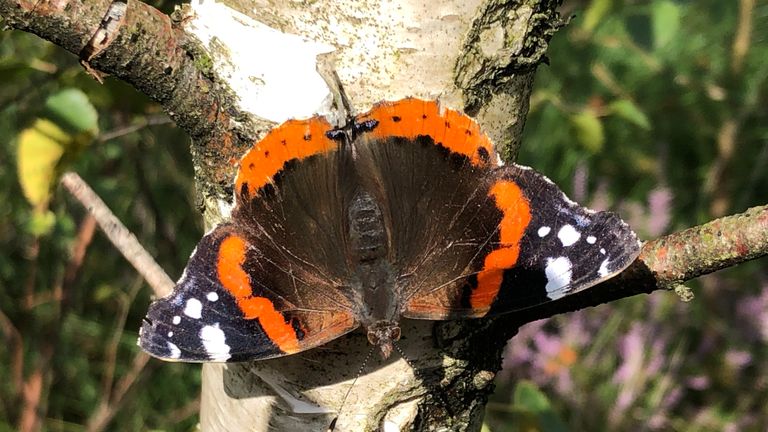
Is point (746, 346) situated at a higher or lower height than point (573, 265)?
higher

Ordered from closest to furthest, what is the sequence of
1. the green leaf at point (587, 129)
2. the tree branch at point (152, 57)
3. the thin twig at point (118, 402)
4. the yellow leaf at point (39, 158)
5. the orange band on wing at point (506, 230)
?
the tree branch at point (152, 57)
the orange band on wing at point (506, 230)
the yellow leaf at point (39, 158)
the green leaf at point (587, 129)
the thin twig at point (118, 402)

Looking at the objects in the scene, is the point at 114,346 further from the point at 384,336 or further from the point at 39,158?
the point at 384,336

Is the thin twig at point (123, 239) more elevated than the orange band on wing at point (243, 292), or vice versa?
the thin twig at point (123, 239)

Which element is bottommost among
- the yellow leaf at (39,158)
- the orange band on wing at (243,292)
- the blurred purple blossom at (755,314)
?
the orange band on wing at (243,292)

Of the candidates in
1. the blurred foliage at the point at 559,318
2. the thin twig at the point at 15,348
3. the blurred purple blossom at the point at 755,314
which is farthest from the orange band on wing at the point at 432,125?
the blurred purple blossom at the point at 755,314

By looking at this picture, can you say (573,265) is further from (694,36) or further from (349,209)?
(694,36)

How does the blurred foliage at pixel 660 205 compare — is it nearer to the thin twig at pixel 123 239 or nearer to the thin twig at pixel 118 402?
the thin twig at pixel 118 402

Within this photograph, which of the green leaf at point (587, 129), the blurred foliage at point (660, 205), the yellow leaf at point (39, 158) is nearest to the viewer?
the yellow leaf at point (39, 158)

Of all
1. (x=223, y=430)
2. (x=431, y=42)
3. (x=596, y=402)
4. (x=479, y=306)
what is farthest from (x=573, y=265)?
(x=596, y=402)

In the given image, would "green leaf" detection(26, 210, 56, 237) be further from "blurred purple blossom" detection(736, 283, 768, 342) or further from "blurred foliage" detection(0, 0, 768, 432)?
"blurred purple blossom" detection(736, 283, 768, 342)
